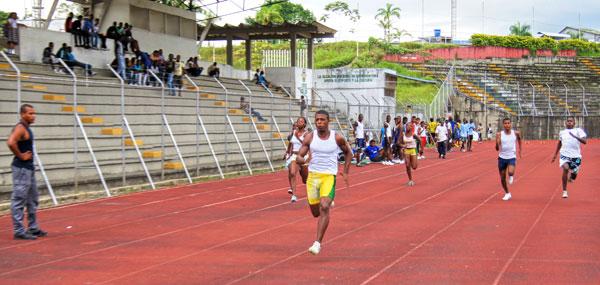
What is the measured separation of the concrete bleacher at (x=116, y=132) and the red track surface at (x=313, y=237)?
1.37 meters

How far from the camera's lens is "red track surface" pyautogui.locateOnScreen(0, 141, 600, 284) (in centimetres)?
864

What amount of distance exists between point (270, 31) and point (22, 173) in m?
31.5

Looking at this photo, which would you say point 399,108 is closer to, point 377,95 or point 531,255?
point 377,95

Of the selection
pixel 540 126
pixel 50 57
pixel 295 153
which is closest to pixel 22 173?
pixel 295 153

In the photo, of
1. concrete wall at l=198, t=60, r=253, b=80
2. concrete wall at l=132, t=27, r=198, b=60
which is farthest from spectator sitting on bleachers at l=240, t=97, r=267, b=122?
concrete wall at l=198, t=60, r=253, b=80

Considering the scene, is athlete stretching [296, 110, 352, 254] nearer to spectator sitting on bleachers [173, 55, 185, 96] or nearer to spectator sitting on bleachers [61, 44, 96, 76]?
spectator sitting on bleachers [61, 44, 96, 76]

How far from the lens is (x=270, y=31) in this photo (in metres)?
42.0

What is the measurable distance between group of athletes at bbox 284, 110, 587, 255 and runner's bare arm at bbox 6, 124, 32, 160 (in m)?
→ 3.92

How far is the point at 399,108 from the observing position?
142 feet

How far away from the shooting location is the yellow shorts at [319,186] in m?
10.0

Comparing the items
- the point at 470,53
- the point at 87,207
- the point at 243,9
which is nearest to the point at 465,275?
the point at 87,207

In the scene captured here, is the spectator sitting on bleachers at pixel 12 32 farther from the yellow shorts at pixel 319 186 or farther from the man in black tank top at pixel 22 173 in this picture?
the yellow shorts at pixel 319 186

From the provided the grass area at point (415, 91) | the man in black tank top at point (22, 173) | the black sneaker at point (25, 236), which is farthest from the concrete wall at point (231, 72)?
the black sneaker at point (25, 236)

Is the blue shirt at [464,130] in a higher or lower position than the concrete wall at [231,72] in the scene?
lower
